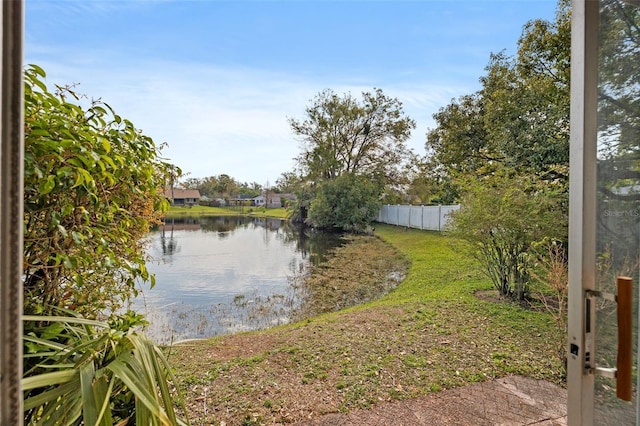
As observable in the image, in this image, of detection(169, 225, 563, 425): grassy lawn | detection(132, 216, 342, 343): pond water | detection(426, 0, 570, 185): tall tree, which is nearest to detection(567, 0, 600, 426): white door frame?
detection(169, 225, 563, 425): grassy lawn

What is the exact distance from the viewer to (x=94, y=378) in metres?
1.00

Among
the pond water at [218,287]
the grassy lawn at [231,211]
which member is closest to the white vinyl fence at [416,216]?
the pond water at [218,287]

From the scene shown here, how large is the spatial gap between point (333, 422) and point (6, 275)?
80.8 inches

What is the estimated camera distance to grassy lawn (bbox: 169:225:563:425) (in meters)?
2.33

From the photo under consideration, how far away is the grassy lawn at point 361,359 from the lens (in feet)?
7.63

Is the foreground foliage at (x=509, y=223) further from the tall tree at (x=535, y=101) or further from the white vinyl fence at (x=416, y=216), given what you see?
the white vinyl fence at (x=416, y=216)

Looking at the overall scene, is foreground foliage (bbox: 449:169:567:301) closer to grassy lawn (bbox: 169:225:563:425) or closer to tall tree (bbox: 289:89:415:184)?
grassy lawn (bbox: 169:225:563:425)

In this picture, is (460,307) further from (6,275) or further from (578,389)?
(6,275)

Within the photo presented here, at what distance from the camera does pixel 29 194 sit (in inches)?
44.7

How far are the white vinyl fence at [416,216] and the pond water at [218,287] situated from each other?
455cm

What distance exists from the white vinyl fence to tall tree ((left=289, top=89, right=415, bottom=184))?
6.19ft

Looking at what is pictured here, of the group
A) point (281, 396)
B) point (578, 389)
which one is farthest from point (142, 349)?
point (281, 396)

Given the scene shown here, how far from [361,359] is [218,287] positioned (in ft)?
13.2

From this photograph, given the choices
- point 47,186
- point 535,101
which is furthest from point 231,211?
point 47,186
